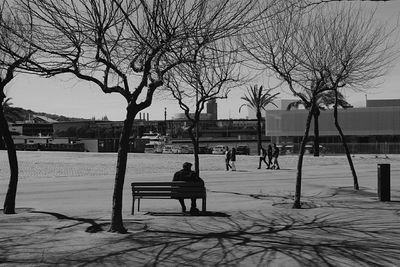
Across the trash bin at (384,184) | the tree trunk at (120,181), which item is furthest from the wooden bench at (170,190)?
the trash bin at (384,184)

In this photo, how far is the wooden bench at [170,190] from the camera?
441 inches

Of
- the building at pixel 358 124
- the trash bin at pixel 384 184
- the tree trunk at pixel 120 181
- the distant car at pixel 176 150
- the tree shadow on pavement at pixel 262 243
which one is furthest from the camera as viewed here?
the building at pixel 358 124

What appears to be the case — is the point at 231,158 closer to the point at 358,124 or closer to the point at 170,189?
the point at 170,189

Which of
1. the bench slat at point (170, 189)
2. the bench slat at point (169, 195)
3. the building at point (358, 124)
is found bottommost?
the bench slat at point (169, 195)

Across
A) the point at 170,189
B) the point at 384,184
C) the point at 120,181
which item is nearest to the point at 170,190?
the point at 170,189

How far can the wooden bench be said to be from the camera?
36.8 ft

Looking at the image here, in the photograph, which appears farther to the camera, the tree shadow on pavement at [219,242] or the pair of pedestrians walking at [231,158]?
the pair of pedestrians walking at [231,158]

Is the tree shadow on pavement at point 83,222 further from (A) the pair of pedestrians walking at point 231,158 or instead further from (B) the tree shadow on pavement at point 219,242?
(A) the pair of pedestrians walking at point 231,158

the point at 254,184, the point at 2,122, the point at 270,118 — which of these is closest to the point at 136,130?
the point at 270,118

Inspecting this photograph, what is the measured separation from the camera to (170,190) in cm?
1139

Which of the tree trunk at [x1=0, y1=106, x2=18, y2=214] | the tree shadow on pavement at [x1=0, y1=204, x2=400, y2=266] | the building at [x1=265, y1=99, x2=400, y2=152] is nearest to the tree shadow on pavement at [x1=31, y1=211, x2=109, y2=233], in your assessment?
the tree shadow on pavement at [x1=0, y1=204, x2=400, y2=266]

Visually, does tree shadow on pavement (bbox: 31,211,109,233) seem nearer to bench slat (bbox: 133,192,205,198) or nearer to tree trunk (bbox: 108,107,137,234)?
tree trunk (bbox: 108,107,137,234)

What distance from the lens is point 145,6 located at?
8523mm

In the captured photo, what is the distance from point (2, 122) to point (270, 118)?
47.6 m
